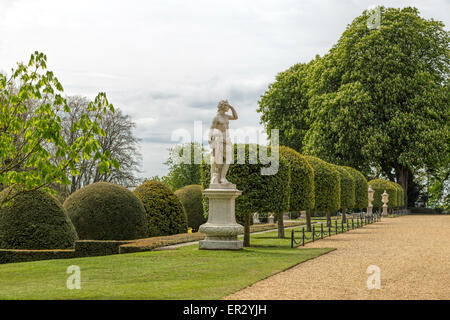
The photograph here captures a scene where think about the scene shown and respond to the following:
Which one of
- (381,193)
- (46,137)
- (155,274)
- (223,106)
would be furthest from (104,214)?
(381,193)

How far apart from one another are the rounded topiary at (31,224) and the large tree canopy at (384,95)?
32133mm

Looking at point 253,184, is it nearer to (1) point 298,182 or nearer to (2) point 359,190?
(1) point 298,182

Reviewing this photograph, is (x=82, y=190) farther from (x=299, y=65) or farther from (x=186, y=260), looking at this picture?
→ (x=299, y=65)

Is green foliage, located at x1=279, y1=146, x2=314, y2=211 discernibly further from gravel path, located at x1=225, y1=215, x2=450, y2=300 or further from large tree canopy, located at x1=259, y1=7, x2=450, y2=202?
large tree canopy, located at x1=259, y1=7, x2=450, y2=202

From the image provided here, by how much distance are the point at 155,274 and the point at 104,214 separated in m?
8.51

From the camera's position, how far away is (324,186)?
87.5ft

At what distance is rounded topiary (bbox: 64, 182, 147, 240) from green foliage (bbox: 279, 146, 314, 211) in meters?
6.19

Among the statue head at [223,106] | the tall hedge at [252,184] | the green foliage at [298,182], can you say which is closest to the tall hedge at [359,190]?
the green foliage at [298,182]

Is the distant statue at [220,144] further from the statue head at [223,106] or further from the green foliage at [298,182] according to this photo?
the green foliage at [298,182]

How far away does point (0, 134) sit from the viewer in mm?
9398

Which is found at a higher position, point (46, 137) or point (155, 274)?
point (46, 137)

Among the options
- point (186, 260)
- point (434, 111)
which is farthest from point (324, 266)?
point (434, 111)

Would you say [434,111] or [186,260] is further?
[434,111]
